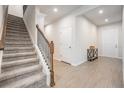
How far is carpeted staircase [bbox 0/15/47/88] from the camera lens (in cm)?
159

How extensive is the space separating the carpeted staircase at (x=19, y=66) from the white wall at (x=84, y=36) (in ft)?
6.95

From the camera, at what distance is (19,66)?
195 cm

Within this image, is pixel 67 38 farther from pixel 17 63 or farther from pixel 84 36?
pixel 17 63

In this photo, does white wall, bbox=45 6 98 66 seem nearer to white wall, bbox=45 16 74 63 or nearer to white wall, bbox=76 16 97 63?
white wall, bbox=45 16 74 63

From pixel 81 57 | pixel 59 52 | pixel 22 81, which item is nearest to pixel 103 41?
pixel 81 57

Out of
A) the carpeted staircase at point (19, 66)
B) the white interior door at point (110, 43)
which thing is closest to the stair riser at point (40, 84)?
the carpeted staircase at point (19, 66)

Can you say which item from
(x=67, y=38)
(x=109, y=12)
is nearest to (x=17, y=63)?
(x=67, y=38)

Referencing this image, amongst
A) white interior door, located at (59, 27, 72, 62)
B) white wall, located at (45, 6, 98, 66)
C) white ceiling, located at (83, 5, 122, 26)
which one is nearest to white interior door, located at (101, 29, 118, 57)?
white ceiling, located at (83, 5, 122, 26)

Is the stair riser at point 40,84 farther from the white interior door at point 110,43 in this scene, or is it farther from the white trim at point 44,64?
the white interior door at point 110,43

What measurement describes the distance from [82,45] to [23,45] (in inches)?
102

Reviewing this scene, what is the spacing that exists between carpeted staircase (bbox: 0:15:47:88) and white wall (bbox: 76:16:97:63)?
2.12m

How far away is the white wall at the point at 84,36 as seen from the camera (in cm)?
381

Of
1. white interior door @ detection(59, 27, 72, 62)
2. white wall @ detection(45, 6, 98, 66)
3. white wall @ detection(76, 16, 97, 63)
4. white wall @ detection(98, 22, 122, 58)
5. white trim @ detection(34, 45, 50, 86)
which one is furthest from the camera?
white wall @ detection(98, 22, 122, 58)

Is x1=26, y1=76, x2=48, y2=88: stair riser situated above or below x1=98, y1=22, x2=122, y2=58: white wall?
below
